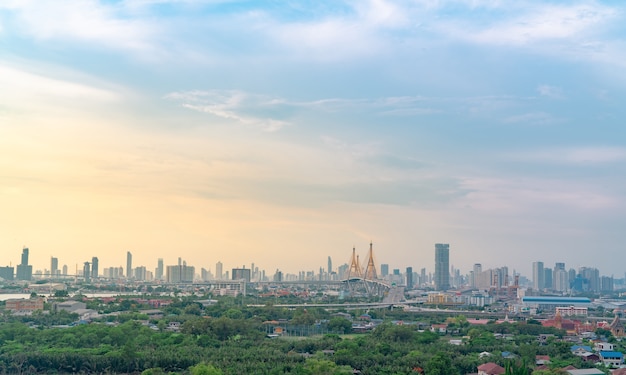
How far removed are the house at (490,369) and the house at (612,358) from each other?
17.0 feet

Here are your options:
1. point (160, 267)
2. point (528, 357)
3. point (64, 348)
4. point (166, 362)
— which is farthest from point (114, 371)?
point (160, 267)

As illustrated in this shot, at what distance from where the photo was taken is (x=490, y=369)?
16.3 metres

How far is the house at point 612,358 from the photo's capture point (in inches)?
790

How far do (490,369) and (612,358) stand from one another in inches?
245

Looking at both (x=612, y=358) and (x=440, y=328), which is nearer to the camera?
(x=612, y=358)

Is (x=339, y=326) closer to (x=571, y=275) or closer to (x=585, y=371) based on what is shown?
(x=585, y=371)

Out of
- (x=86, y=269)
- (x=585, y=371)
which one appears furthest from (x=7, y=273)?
(x=585, y=371)

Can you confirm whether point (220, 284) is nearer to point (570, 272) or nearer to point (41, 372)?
point (570, 272)

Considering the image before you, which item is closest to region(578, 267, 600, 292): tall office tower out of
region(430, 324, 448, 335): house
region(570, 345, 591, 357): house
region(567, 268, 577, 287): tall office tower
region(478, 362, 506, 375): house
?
region(567, 268, 577, 287): tall office tower

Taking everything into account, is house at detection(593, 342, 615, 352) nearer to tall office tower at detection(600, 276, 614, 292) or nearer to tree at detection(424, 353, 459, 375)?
tree at detection(424, 353, 459, 375)

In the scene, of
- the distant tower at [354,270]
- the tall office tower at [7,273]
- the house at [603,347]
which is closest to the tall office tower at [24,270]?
the tall office tower at [7,273]

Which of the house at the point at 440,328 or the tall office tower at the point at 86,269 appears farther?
the tall office tower at the point at 86,269

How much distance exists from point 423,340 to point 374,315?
46.3 ft

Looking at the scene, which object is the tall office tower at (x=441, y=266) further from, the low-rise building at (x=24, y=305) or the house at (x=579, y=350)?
the house at (x=579, y=350)
